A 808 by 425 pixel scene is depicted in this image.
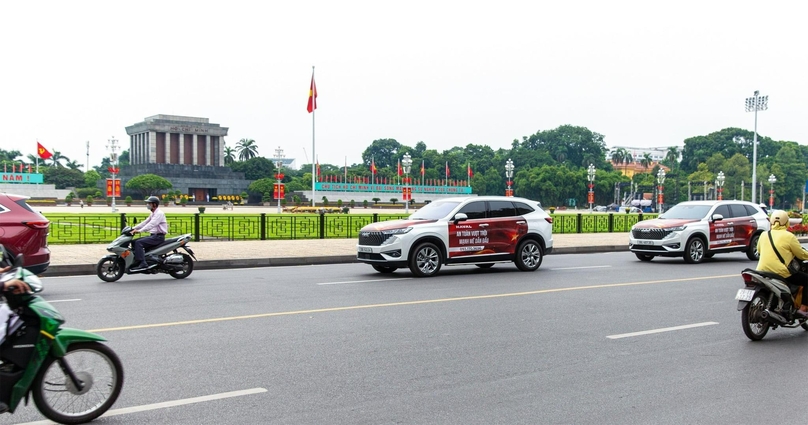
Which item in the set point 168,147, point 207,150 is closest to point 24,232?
point 168,147

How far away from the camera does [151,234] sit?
1317 centimetres

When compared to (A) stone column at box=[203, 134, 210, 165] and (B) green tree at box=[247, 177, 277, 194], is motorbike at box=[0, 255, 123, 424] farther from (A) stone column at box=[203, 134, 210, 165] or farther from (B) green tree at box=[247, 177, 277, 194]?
(A) stone column at box=[203, 134, 210, 165]

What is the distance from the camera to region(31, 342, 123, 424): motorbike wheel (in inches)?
183

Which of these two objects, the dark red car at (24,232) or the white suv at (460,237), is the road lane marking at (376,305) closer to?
the white suv at (460,237)

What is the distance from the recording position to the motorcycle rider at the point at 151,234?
12.9m

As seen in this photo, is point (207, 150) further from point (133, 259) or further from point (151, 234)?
point (133, 259)

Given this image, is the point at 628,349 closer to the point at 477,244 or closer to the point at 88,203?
the point at 477,244

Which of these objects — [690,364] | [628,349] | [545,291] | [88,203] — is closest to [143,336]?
[628,349]

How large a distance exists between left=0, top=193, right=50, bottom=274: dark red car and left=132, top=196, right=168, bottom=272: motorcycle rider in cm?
202

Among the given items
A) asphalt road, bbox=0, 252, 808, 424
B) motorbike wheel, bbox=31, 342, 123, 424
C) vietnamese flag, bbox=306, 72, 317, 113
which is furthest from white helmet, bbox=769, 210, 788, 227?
vietnamese flag, bbox=306, 72, 317, 113

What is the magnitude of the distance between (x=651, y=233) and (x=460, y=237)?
236 inches

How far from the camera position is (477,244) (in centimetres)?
1459

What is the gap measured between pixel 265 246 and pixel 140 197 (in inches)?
2805

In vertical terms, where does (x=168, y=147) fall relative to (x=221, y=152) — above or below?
above
